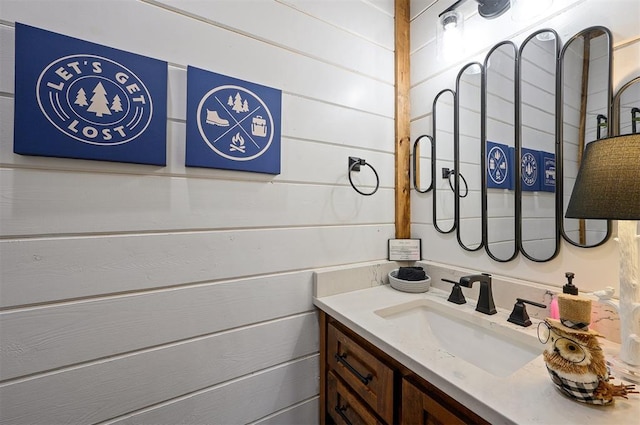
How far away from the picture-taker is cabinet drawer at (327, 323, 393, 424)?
816mm

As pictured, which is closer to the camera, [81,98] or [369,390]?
[81,98]

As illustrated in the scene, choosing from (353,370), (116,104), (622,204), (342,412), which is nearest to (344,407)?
(342,412)

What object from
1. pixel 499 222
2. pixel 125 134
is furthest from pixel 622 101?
pixel 125 134

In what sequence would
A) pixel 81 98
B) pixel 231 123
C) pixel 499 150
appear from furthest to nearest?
pixel 499 150 < pixel 231 123 < pixel 81 98

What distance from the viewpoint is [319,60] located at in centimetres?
122

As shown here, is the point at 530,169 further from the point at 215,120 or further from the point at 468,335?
the point at 215,120

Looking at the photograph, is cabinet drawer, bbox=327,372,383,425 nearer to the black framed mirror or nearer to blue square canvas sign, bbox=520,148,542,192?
the black framed mirror

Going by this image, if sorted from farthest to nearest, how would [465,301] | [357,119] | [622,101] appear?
[357,119]
[465,301]
[622,101]

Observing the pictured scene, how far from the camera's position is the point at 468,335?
1006 mm

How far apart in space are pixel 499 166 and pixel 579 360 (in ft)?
2.51

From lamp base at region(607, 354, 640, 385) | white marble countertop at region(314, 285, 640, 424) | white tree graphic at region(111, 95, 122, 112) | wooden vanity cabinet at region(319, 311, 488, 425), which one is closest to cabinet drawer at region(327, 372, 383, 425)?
wooden vanity cabinet at region(319, 311, 488, 425)

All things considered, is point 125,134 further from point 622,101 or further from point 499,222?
point 622,101

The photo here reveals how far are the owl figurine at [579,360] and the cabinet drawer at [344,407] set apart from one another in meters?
0.53

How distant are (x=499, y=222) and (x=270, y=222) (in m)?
0.94
